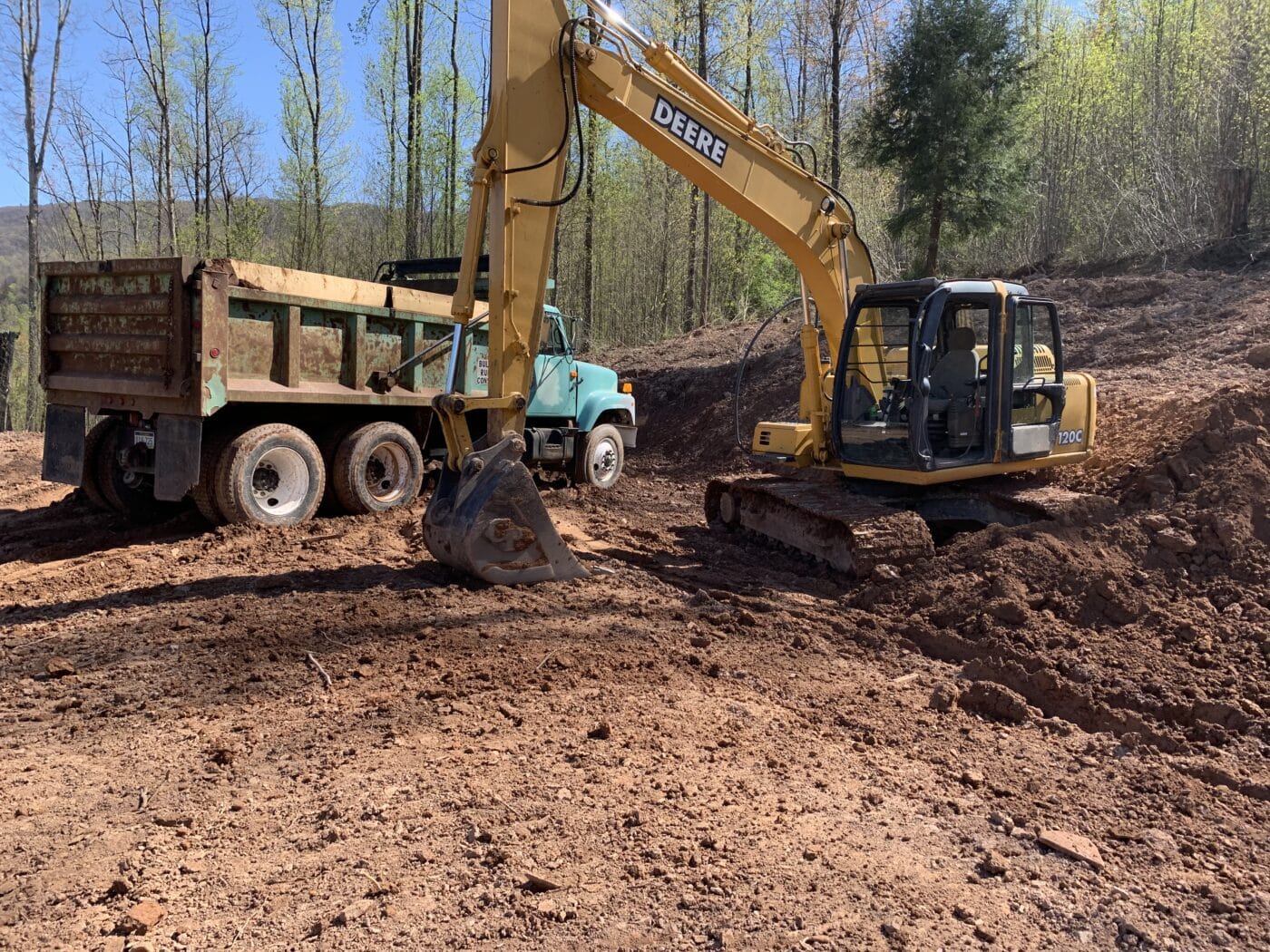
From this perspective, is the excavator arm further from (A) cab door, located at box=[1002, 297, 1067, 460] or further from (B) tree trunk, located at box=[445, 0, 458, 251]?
(B) tree trunk, located at box=[445, 0, 458, 251]

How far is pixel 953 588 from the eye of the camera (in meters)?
6.58

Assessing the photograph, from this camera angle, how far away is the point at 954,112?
16234mm

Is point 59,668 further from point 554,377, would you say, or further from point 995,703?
point 554,377

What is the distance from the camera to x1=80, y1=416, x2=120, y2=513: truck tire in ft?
29.2

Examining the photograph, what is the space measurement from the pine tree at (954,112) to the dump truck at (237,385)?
402 inches

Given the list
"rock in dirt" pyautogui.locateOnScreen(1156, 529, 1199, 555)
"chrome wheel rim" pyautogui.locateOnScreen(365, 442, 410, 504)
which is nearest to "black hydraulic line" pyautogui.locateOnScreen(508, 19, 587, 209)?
"chrome wheel rim" pyautogui.locateOnScreen(365, 442, 410, 504)

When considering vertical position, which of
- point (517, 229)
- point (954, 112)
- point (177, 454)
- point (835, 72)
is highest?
point (835, 72)

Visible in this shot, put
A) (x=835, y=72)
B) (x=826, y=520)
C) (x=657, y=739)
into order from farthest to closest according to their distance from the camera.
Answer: (x=835, y=72)
(x=826, y=520)
(x=657, y=739)

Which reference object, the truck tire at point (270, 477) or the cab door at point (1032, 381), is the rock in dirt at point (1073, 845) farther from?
the truck tire at point (270, 477)

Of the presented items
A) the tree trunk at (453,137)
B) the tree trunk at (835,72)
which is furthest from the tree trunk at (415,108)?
the tree trunk at (835,72)

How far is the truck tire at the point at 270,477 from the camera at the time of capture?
26.6 ft

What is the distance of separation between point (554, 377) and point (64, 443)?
5.01m

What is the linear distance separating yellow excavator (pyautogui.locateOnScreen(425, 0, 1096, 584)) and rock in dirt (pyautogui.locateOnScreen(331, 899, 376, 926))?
3.41m

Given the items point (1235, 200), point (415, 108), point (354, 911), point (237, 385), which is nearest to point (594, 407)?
point (237, 385)
